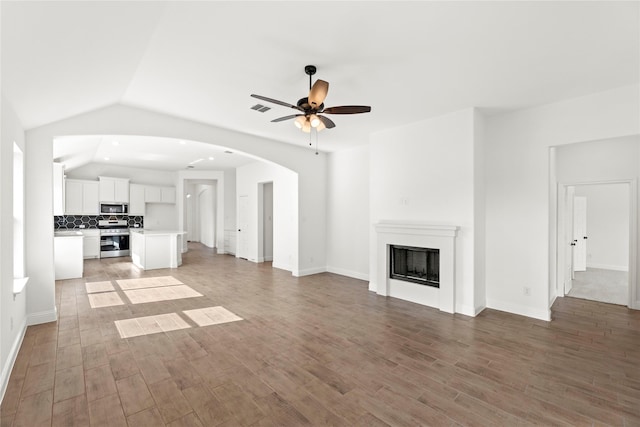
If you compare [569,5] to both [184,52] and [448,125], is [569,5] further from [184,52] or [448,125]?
[184,52]

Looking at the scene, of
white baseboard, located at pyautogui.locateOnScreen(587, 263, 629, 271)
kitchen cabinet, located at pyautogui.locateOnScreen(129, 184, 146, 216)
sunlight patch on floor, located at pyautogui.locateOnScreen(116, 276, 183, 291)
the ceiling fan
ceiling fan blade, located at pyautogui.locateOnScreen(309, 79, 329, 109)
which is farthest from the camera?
kitchen cabinet, located at pyautogui.locateOnScreen(129, 184, 146, 216)

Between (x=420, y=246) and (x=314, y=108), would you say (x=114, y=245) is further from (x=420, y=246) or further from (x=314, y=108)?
(x=420, y=246)

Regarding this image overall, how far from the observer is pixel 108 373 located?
8.66ft

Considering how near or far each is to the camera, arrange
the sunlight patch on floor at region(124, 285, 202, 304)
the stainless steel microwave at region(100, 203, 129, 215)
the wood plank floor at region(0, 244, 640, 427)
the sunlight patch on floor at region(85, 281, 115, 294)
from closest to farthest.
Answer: the wood plank floor at region(0, 244, 640, 427) → the sunlight patch on floor at region(124, 285, 202, 304) → the sunlight patch on floor at region(85, 281, 115, 294) → the stainless steel microwave at region(100, 203, 129, 215)

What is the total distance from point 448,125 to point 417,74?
1501 mm

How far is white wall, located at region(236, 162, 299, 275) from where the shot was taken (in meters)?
7.18

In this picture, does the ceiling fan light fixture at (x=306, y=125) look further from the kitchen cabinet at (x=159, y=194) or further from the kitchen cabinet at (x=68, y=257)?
the kitchen cabinet at (x=159, y=194)

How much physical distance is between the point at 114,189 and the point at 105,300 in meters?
6.01

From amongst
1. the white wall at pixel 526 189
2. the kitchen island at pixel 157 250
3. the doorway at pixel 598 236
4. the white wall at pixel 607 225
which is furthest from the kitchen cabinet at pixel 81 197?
the white wall at pixel 607 225

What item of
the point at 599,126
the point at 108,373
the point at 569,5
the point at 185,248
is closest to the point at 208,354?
the point at 108,373

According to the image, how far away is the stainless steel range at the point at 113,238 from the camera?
30.5ft

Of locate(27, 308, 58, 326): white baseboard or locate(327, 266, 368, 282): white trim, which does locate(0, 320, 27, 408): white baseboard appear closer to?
locate(27, 308, 58, 326): white baseboard

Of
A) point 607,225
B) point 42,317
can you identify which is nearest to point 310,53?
point 42,317

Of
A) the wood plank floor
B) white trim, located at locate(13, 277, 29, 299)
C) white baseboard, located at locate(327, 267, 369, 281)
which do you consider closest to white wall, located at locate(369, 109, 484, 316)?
white baseboard, located at locate(327, 267, 369, 281)
